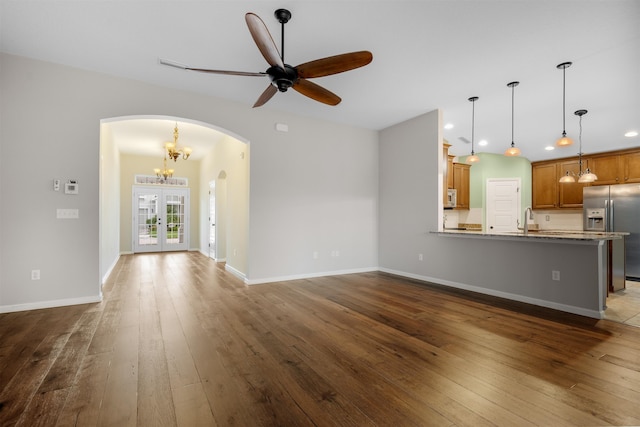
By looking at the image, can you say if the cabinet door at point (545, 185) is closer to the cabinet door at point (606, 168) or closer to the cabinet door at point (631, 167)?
the cabinet door at point (606, 168)

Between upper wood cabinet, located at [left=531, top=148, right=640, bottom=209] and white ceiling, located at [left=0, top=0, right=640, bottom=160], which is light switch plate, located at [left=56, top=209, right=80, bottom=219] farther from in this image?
upper wood cabinet, located at [left=531, top=148, right=640, bottom=209]

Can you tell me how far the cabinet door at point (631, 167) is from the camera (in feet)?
18.7

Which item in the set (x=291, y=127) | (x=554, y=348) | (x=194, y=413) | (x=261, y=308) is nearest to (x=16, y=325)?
(x=261, y=308)

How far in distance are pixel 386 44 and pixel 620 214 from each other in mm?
6050

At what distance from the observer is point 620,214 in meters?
5.56

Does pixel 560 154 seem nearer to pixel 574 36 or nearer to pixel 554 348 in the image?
pixel 574 36

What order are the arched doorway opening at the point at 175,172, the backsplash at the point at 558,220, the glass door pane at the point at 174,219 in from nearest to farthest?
the arched doorway opening at the point at 175,172
the backsplash at the point at 558,220
the glass door pane at the point at 174,219

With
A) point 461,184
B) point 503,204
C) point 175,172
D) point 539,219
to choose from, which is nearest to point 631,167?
point 539,219

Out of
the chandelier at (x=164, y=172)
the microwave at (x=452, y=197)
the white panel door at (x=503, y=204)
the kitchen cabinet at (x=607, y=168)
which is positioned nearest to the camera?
the kitchen cabinet at (x=607, y=168)

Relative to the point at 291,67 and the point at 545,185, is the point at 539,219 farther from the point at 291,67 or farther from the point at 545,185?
the point at 291,67

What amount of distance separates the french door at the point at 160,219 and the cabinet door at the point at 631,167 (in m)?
11.6

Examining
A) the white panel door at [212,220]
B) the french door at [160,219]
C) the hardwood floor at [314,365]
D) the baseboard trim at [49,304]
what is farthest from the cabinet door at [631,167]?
the french door at [160,219]

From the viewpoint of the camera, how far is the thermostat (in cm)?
358

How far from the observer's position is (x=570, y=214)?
6711 millimetres
